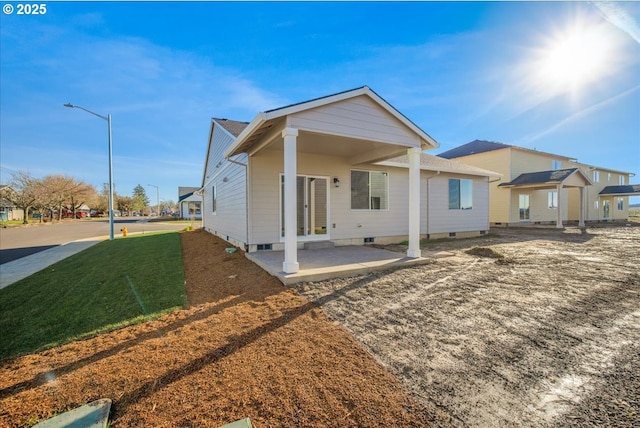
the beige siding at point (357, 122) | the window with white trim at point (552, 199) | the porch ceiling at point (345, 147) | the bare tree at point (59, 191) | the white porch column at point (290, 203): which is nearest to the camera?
the white porch column at point (290, 203)

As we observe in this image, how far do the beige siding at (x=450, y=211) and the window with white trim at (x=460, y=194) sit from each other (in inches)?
7.0

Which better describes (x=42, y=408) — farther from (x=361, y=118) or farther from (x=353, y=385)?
(x=361, y=118)

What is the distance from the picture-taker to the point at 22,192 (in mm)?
30438

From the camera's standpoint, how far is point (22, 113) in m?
15.9

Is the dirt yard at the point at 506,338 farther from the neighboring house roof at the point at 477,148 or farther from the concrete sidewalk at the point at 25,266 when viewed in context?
the neighboring house roof at the point at 477,148

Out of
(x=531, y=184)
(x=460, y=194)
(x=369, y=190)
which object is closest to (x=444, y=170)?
(x=460, y=194)

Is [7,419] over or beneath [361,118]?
beneath

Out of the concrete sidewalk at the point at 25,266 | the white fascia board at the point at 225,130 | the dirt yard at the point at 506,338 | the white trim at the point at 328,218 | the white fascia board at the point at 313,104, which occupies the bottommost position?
the concrete sidewalk at the point at 25,266

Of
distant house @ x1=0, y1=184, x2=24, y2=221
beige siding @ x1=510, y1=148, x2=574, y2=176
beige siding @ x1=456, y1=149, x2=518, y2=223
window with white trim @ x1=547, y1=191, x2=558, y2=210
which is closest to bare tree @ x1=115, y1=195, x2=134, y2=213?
distant house @ x1=0, y1=184, x2=24, y2=221

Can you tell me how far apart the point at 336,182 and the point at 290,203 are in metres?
3.91

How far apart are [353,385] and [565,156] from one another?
2841 cm

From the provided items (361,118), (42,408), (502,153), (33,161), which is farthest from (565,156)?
(33,161)

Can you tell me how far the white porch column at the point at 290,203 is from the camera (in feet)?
16.1

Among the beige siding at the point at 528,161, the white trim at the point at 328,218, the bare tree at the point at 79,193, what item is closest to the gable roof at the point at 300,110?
the white trim at the point at 328,218
